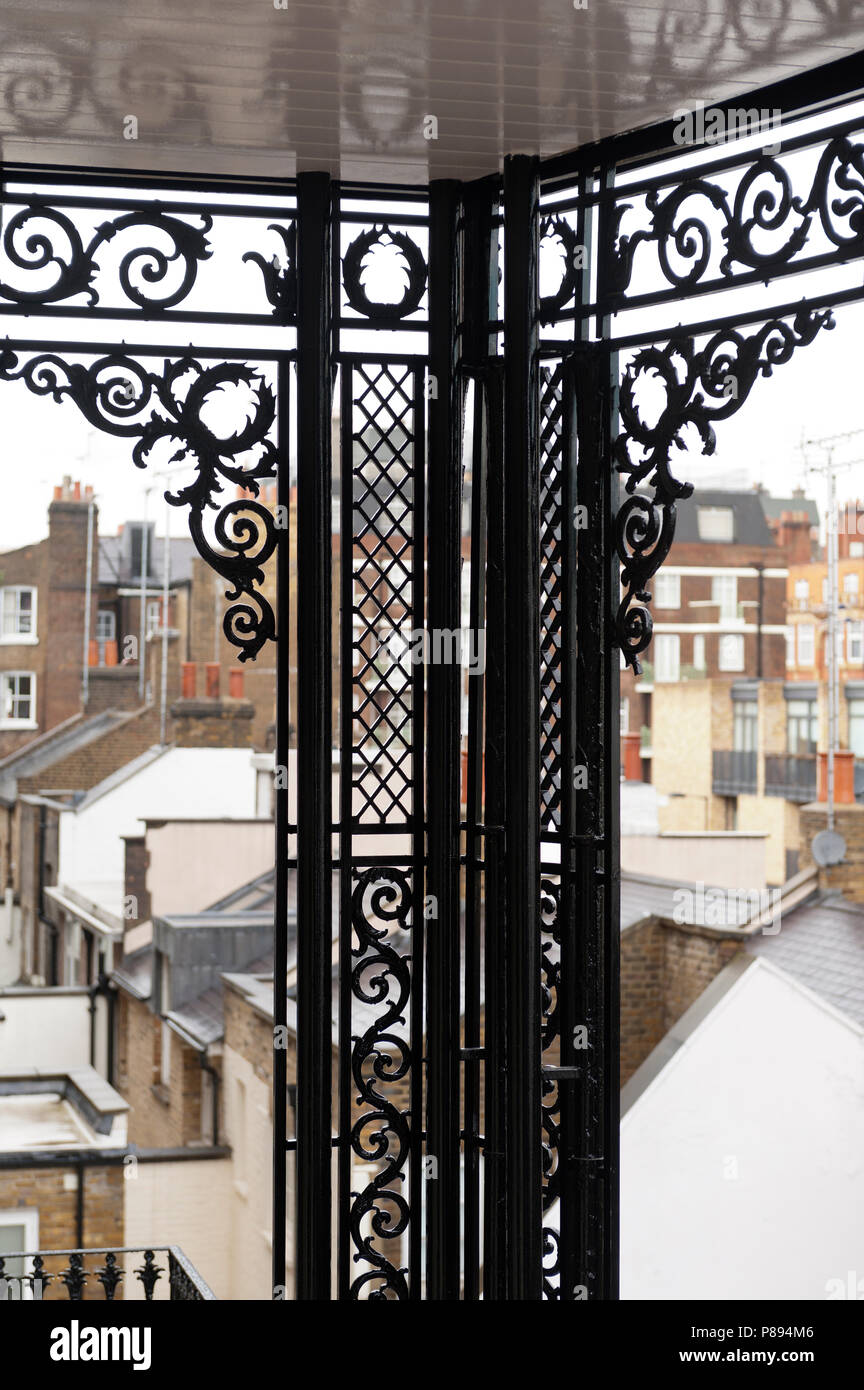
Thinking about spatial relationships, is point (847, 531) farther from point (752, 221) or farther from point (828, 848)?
point (752, 221)

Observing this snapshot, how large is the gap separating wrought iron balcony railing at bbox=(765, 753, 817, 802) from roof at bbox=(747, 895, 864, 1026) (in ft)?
30.3

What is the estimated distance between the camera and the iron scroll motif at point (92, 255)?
2332mm

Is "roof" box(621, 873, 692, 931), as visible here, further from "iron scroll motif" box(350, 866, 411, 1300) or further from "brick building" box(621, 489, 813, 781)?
"brick building" box(621, 489, 813, 781)

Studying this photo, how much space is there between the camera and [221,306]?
241 cm

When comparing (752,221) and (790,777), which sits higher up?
(752,221)

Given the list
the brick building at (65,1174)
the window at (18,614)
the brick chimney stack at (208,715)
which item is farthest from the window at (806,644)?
the brick building at (65,1174)

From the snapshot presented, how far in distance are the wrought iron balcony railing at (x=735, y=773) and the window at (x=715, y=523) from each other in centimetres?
424

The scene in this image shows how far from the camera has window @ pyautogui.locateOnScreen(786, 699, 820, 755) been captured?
71.3 ft

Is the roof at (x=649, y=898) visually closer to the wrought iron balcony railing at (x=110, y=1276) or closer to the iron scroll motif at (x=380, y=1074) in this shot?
the wrought iron balcony railing at (x=110, y=1276)

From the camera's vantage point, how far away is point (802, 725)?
72.9 feet

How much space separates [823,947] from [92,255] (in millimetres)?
10121

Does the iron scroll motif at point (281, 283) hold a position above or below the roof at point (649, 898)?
above

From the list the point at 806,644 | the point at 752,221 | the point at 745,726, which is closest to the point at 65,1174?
the point at 752,221
